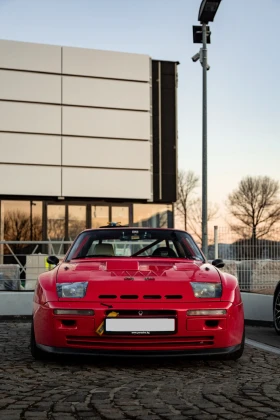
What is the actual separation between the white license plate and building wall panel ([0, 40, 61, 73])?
1696 cm

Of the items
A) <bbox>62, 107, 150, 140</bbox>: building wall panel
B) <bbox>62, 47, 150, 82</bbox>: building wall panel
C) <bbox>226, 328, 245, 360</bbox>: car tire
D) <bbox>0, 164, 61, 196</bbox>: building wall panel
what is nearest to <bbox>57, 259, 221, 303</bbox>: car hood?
<bbox>226, 328, 245, 360</bbox>: car tire

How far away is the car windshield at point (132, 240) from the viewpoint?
7.86 meters

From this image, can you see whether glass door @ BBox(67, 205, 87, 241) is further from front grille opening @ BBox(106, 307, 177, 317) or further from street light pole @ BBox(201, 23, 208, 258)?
front grille opening @ BBox(106, 307, 177, 317)

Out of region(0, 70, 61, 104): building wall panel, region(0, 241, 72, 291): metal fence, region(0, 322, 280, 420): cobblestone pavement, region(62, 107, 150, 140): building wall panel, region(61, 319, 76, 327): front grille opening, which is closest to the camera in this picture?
region(0, 322, 280, 420): cobblestone pavement

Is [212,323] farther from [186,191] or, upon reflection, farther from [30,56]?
[186,191]

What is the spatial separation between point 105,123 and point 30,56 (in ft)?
10.3

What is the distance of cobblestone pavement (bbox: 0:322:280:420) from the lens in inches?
176

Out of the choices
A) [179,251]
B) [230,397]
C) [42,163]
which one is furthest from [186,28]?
[230,397]

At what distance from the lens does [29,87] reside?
22031mm

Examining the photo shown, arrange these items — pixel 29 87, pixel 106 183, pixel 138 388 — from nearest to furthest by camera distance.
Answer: pixel 138 388, pixel 29 87, pixel 106 183

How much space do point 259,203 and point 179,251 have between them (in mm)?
48770

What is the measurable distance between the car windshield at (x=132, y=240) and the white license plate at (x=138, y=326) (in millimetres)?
1636

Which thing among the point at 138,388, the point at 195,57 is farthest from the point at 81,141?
the point at 138,388

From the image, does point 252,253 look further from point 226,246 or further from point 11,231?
point 11,231
